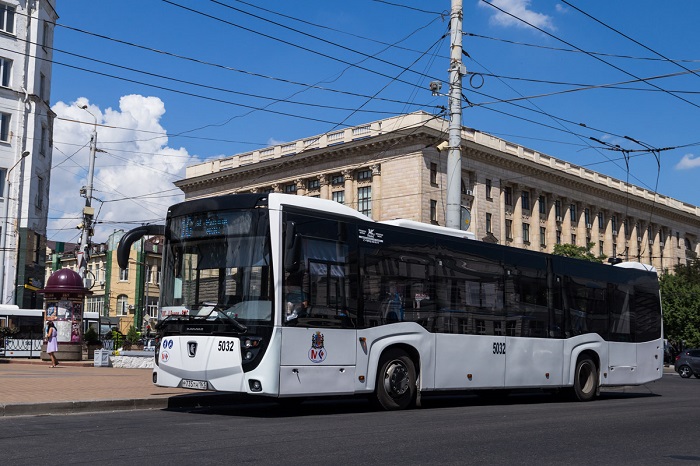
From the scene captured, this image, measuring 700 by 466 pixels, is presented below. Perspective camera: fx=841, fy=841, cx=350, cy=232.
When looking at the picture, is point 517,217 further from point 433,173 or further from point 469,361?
point 469,361

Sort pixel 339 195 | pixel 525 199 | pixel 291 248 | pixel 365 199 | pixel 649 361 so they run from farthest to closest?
pixel 525 199, pixel 339 195, pixel 365 199, pixel 649 361, pixel 291 248

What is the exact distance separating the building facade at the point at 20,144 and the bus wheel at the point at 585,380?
36338mm

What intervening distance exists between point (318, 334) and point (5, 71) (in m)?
41.8

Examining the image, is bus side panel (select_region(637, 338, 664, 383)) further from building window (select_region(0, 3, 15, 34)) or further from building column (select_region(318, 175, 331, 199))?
building column (select_region(318, 175, 331, 199))

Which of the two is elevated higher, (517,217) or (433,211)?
(517,217)

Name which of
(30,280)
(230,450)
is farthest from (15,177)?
(230,450)

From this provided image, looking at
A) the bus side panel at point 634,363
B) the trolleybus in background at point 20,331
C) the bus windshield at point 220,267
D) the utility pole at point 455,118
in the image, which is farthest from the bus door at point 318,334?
the trolleybus in background at point 20,331

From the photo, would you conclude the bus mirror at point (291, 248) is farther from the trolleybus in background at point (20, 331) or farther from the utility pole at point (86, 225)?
the trolleybus in background at point (20, 331)

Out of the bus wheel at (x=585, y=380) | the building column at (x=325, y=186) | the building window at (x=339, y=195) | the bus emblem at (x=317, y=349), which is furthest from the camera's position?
→ the building column at (x=325, y=186)

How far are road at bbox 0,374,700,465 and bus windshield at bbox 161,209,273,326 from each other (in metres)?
1.58

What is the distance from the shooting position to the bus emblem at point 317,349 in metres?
12.3

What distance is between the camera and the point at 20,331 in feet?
141

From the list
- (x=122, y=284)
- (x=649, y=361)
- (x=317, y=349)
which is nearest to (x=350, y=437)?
(x=317, y=349)

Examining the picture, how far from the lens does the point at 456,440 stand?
376 inches
